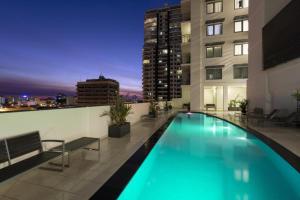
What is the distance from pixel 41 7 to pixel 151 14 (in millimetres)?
63086

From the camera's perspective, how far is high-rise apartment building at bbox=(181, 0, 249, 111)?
19594 millimetres

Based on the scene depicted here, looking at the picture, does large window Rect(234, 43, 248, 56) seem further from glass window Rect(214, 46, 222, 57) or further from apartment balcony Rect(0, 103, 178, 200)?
apartment balcony Rect(0, 103, 178, 200)

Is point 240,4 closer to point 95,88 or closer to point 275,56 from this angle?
point 275,56

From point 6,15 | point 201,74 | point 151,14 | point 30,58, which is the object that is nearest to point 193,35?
point 201,74

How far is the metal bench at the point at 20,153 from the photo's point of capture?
2751 millimetres

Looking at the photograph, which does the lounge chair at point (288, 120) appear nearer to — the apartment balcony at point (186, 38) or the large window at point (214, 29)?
the large window at point (214, 29)

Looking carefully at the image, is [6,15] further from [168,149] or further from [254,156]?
[254,156]

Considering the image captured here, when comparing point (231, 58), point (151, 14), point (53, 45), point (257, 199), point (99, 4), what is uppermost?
point (151, 14)

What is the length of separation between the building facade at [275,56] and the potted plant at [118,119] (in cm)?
740

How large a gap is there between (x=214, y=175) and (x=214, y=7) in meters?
20.7

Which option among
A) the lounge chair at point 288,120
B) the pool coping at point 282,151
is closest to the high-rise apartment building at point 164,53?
the lounge chair at point 288,120

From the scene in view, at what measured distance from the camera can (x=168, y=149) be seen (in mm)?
6031

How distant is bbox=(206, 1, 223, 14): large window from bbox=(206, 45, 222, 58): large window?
12.5ft

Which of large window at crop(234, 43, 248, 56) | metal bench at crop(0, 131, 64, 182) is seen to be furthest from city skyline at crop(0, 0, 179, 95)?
large window at crop(234, 43, 248, 56)
